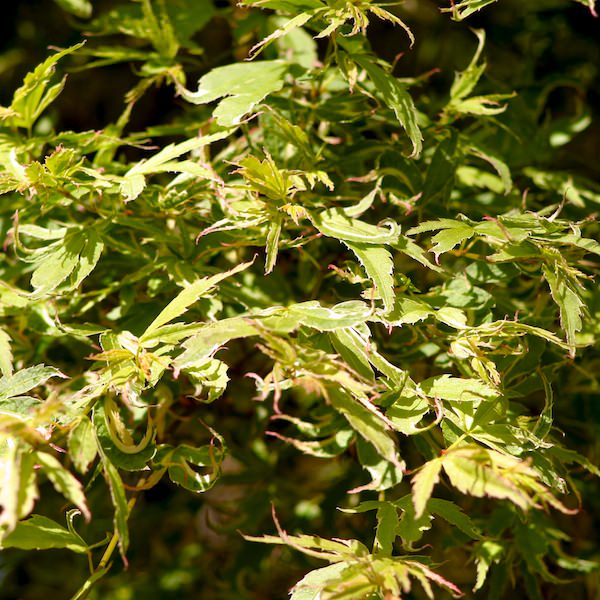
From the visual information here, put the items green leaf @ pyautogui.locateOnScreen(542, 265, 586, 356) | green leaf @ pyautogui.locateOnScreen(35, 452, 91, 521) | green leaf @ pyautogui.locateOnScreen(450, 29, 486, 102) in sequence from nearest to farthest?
green leaf @ pyautogui.locateOnScreen(35, 452, 91, 521), green leaf @ pyautogui.locateOnScreen(542, 265, 586, 356), green leaf @ pyautogui.locateOnScreen(450, 29, 486, 102)

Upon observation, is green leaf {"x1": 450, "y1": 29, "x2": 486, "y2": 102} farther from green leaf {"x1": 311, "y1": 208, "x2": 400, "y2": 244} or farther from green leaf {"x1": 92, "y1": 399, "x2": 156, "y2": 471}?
green leaf {"x1": 92, "y1": 399, "x2": 156, "y2": 471}

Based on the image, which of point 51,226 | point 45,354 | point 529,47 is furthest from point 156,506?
point 529,47

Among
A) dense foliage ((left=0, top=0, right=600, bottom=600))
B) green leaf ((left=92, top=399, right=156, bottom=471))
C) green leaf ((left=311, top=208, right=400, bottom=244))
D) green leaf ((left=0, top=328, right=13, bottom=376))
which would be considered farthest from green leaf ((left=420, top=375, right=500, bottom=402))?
green leaf ((left=0, top=328, right=13, bottom=376))

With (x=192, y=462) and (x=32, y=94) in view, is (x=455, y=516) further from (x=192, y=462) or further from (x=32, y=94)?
(x=32, y=94)

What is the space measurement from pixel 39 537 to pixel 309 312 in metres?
0.26

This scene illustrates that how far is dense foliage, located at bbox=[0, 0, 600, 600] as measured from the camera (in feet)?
1.94

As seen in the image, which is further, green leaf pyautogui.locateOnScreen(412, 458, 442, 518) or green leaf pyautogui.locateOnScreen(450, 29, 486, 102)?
green leaf pyautogui.locateOnScreen(450, 29, 486, 102)

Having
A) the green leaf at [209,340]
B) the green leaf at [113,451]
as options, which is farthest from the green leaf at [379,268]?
the green leaf at [113,451]

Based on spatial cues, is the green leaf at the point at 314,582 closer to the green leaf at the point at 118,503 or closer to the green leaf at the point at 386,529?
the green leaf at the point at 386,529

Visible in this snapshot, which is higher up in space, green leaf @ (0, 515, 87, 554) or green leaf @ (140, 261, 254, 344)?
green leaf @ (140, 261, 254, 344)

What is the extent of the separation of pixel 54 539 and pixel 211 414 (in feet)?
1.11

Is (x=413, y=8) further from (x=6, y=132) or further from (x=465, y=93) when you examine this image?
(x=6, y=132)

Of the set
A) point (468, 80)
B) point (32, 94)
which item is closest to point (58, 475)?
point (32, 94)

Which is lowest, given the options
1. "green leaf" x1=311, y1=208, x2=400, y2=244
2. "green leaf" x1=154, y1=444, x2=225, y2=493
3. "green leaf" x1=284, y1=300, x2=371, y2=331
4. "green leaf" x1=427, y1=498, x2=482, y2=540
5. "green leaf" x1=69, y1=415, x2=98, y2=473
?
"green leaf" x1=427, y1=498, x2=482, y2=540
